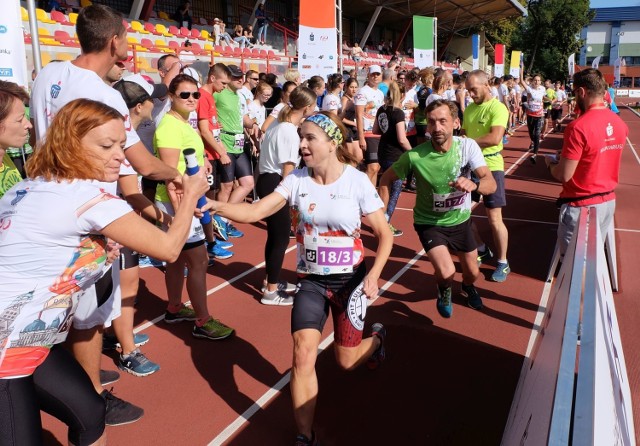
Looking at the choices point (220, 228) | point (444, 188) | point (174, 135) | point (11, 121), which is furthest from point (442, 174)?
point (220, 228)

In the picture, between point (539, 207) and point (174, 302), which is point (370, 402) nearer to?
point (174, 302)

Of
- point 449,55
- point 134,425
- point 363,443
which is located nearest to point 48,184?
point 134,425

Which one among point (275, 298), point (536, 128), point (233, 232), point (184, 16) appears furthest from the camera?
point (184, 16)

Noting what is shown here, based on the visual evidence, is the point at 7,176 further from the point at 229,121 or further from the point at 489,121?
the point at 489,121

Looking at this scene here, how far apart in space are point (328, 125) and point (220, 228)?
14.5ft

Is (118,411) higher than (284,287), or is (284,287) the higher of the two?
(284,287)

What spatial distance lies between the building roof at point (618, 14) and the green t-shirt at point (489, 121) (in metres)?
91.5

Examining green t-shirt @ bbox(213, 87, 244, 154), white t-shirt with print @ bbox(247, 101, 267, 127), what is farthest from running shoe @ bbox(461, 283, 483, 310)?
white t-shirt with print @ bbox(247, 101, 267, 127)

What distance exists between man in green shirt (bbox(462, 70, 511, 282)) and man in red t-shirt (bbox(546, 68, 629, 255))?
1.20m

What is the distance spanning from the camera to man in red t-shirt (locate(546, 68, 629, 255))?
413 cm

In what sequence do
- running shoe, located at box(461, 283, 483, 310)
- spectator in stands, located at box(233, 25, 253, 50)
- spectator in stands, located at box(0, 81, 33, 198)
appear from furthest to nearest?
spectator in stands, located at box(233, 25, 253, 50) < running shoe, located at box(461, 283, 483, 310) < spectator in stands, located at box(0, 81, 33, 198)

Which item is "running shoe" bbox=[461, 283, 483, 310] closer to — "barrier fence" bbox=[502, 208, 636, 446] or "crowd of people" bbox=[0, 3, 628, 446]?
"crowd of people" bbox=[0, 3, 628, 446]

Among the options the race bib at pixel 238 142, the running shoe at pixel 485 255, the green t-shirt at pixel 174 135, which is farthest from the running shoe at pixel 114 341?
the running shoe at pixel 485 255

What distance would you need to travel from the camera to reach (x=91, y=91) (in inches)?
115
